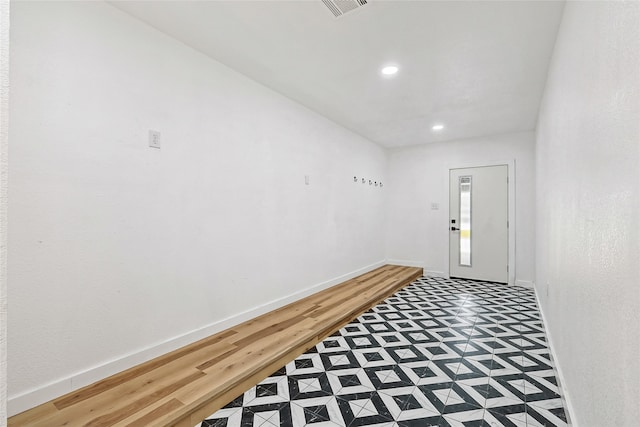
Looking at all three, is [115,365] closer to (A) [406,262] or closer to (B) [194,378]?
(B) [194,378]

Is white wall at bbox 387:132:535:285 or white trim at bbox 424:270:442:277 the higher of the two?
white wall at bbox 387:132:535:285

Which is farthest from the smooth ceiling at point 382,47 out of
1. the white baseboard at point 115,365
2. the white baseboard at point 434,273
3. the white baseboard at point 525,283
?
the white baseboard at point 434,273

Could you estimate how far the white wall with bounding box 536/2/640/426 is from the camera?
0.85 meters

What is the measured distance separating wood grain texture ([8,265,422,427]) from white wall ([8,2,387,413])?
11cm

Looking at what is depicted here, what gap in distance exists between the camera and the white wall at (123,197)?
5.52 ft

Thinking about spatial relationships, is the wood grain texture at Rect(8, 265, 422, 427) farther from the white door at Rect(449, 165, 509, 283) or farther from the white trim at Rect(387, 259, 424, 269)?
the white door at Rect(449, 165, 509, 283)

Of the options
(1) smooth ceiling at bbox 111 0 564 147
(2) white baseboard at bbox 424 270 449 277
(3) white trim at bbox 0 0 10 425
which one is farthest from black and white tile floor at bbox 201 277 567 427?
(1) smooth ceiling at bbox 111 0 564 147

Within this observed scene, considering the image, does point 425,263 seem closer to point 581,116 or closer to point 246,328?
point 246,328

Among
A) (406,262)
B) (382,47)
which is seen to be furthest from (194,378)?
(406,262)

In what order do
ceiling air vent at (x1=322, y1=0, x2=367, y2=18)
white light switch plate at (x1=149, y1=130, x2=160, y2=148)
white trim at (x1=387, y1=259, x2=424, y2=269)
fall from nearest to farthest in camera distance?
1. ceiling air vent at (x1=322, y1=0, x2=367, y2=18)
2. white light switch plate at (x1=149, y1=130, x2=160, y2=148)
3. white trim at (x1=387, y1=259, x2=424, y2=269)

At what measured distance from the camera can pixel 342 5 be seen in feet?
6.37

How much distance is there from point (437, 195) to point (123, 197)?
16.5ft

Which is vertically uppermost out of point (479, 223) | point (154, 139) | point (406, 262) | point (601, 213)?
point (154, 139)

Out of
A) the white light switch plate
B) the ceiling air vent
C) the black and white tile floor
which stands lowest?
the black and white tile floor
